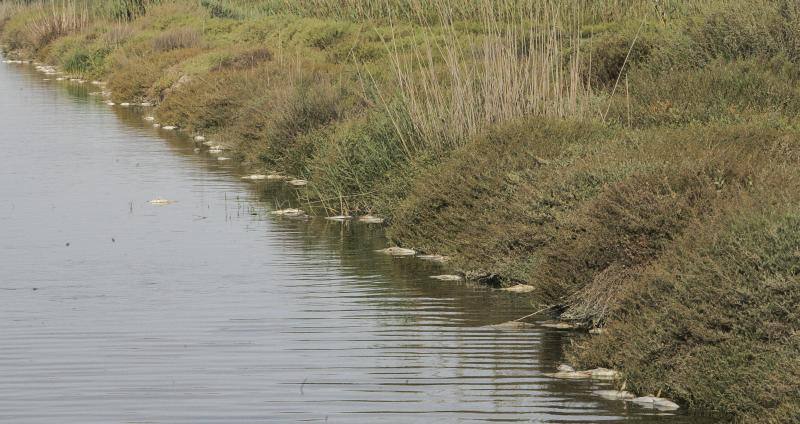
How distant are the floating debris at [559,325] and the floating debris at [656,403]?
233cm

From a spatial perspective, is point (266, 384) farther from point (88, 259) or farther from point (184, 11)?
point (184, 11)

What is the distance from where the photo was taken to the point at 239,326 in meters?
11.8

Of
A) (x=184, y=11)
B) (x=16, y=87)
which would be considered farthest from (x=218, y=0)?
(x=16, y=87)

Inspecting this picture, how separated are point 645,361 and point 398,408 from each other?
1.76m

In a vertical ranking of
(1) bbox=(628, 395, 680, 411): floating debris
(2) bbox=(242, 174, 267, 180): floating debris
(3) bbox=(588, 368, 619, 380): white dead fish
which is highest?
(2) bbox=(242, 174, 267, 180): floating debris

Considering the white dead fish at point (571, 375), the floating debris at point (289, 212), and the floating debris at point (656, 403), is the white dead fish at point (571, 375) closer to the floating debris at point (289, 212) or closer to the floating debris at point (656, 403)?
the floating debris at point (656, 403)

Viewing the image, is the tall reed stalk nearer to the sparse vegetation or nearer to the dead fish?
the sparse vegetation

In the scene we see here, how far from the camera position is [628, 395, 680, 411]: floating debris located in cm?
933

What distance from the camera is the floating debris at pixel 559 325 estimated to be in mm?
11820

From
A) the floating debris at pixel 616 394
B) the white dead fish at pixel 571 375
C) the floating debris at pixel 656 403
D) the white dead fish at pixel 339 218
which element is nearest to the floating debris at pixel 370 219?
the white dead fish at pixel 339 218

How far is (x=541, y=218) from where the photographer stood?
42.9 ft

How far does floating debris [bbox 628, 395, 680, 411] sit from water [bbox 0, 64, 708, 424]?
0.60ft

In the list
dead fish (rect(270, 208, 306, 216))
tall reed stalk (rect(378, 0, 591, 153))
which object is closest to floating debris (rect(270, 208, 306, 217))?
dead fish (rect(270, 208, 306, 216))

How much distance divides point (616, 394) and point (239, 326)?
3.57 metres
